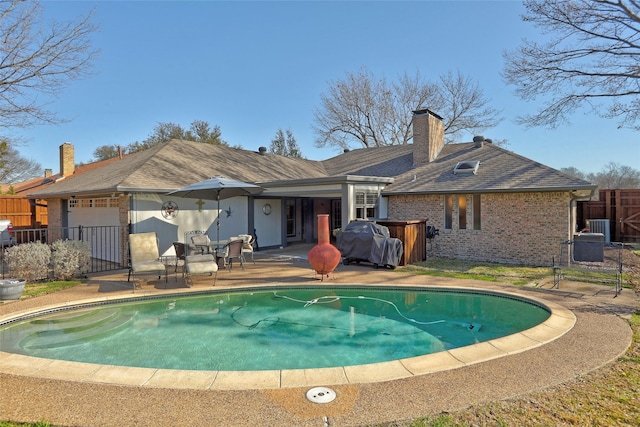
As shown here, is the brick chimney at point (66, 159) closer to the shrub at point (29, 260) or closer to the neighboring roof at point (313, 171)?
the neighboring roof at point (313, 171)

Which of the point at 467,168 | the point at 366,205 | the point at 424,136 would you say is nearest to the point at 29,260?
the point at 366,205

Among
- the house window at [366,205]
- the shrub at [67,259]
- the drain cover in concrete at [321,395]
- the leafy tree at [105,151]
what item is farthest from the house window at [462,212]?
the leafy tree at [105,151]

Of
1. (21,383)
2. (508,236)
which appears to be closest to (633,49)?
(508,236)

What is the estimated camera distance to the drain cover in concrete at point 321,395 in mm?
3533

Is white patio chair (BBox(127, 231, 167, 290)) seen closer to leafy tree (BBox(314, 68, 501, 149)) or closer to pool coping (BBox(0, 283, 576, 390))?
pool coping (BBox(0, 283, 576, 390))

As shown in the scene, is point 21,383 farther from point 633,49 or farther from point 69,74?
point 633,49

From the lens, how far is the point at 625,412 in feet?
10.9

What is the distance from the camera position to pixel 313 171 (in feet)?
69.8

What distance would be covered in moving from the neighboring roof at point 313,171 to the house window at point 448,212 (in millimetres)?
488

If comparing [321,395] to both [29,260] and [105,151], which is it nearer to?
[29,260]

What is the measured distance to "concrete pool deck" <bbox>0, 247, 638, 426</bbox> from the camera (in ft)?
10.7

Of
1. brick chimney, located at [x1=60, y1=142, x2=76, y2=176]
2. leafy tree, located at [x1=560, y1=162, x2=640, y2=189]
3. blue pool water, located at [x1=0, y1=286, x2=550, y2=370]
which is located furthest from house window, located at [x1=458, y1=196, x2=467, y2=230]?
leafy tree, located at [x1=560, y1=162, x2=640, y2=189]

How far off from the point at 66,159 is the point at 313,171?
16.7m

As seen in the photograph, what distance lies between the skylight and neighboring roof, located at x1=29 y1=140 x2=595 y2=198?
0.63 feet
